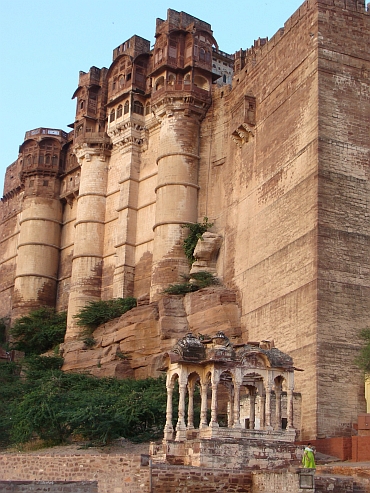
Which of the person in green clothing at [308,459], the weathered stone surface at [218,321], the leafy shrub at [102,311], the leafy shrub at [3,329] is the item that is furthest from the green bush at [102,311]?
the person in green clothing at [308,459]

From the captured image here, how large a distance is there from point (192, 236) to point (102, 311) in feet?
13.5

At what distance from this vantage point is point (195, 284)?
26.2 meters

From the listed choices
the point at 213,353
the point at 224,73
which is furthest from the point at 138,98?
the point at 213,353

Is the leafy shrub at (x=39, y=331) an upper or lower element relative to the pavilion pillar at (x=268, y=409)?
upper

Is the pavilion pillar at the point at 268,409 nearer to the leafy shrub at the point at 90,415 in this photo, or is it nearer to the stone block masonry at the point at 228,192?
the stone block masonry at the point at 228,192

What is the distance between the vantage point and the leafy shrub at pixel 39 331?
32.3 m

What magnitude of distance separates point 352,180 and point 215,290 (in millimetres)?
5662

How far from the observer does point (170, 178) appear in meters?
28.1

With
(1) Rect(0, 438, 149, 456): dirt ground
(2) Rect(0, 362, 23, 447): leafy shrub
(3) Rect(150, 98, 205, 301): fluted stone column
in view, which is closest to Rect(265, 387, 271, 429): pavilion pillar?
(1) Rect(0, 438, 149, 456): dirt ground

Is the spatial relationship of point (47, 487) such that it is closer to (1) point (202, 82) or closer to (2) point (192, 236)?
(2) point (192, 236)

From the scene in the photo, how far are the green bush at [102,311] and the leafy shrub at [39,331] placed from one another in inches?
131

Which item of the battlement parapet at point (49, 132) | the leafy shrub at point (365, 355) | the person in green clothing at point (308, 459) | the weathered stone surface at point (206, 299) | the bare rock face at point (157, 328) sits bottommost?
the person in green clothing at point (308, 459)

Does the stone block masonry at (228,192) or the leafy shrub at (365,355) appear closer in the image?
the leafy shrub at (365,355)

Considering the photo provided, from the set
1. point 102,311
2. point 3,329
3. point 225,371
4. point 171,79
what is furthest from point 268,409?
point 3,329
